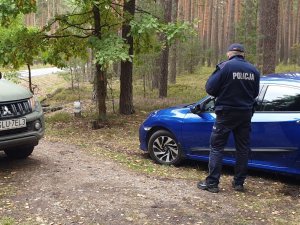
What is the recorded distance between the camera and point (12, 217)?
493 centimetres

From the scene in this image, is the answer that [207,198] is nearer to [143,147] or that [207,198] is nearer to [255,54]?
[143,147]

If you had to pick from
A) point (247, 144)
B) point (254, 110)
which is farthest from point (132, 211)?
point (254, 110)

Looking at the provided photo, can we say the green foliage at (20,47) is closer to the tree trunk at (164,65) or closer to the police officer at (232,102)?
the police officer at (232,102)

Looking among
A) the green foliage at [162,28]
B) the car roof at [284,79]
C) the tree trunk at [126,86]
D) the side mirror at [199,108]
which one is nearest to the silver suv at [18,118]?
the side mirror at [199,108]

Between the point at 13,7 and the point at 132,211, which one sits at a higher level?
the point at 13,7

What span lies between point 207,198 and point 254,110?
1578mm

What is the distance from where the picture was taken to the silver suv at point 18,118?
6.28 metres

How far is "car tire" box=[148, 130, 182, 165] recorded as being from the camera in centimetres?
764

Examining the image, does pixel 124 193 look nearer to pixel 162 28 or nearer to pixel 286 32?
pixel 162 28

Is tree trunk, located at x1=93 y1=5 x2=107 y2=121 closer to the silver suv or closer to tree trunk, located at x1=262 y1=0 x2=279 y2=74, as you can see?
the silver suv

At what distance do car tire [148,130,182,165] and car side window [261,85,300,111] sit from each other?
69.7 inches

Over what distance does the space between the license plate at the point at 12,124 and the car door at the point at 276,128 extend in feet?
11.7

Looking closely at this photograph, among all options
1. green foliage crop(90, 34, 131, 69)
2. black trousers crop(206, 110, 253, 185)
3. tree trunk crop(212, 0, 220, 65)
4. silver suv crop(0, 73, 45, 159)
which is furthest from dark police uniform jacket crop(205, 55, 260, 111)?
tree trunk crop(212, 0, 220, 65)

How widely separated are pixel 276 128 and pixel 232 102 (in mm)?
942
